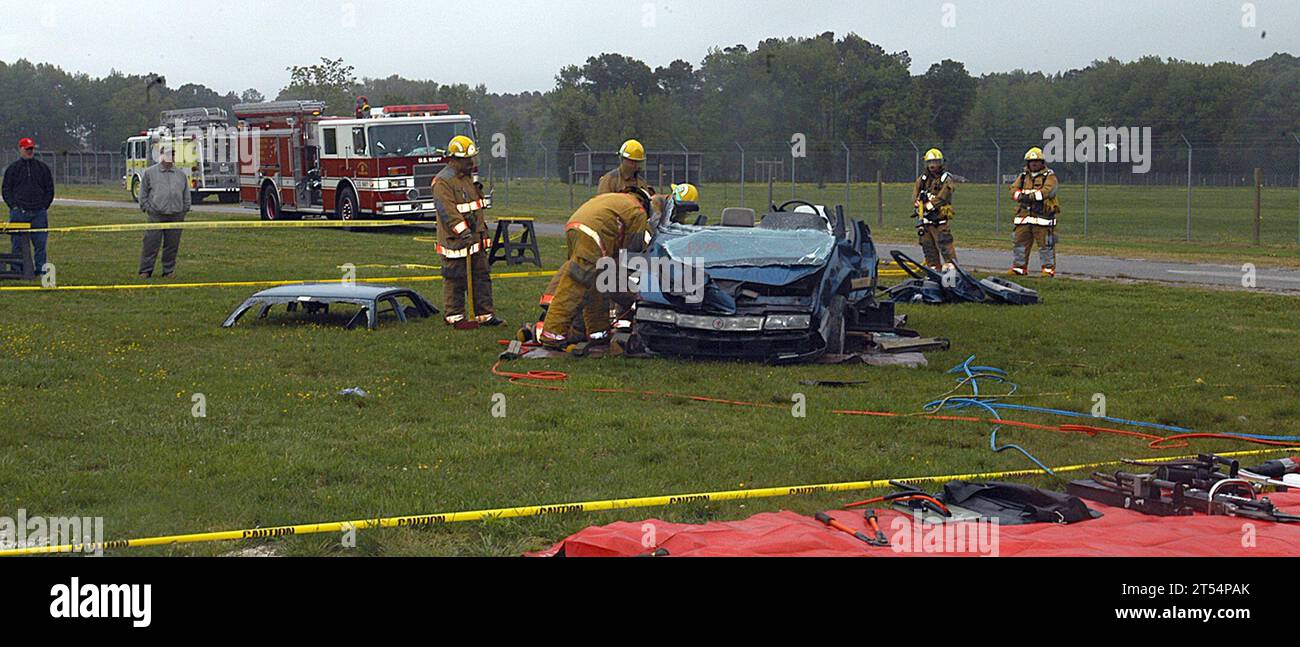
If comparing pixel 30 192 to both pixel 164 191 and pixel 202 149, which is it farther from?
pixel 202 149

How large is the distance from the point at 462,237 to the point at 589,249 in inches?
83.5

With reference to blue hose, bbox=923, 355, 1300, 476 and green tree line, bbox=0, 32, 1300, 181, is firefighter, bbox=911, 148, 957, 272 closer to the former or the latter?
blue hose, bbox=923, 355, 1300, 476

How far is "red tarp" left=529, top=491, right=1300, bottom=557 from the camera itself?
4.94m

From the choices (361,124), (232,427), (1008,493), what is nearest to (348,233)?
(361,124)

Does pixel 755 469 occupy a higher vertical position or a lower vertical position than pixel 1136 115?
lower

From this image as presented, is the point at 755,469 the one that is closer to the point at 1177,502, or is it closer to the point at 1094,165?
the point at 1177,502

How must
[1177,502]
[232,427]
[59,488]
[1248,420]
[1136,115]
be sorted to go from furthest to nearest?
[1136,115] → [1248,420] → [232,427] → [59,488] → [1177,502]

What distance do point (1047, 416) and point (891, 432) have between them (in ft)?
4.42

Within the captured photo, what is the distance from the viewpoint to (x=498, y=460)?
7.13m

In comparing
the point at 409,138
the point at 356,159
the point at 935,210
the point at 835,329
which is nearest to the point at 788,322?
the point at 835,329

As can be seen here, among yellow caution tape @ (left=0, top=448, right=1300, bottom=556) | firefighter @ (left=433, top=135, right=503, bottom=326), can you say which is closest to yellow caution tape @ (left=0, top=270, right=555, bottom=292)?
firefighter @ (left=433, top=135, right=503, bottom=326)

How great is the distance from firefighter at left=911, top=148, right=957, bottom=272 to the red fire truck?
41.7 feet

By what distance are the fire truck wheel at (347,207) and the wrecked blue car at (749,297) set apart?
1803cm

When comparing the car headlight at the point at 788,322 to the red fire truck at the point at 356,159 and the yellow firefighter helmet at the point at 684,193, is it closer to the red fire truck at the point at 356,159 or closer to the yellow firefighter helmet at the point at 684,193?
the yellow firefighter helmet at the point at 684,193
